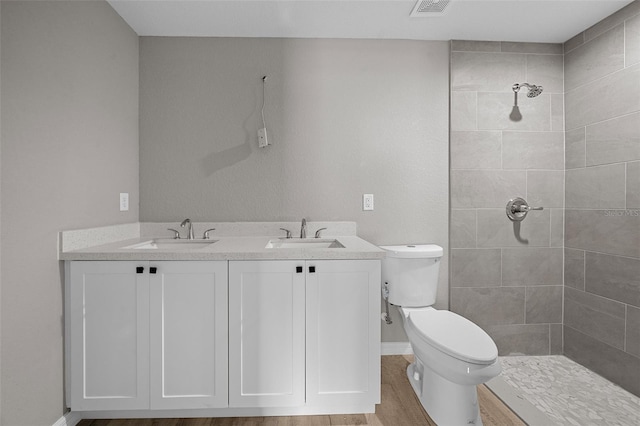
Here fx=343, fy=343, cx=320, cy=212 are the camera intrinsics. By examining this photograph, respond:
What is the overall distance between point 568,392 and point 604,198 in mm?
1216

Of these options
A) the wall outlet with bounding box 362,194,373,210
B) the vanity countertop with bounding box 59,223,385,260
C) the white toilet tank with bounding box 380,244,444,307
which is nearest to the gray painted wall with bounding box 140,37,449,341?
the wall outlet with bounding box 362,194,373,210

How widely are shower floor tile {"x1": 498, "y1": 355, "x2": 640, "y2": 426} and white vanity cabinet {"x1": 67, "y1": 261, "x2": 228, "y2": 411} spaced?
177 cm

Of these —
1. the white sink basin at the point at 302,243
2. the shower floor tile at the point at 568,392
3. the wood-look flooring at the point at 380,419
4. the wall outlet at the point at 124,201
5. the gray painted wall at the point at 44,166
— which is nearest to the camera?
the gray painted wall at the point at 44,166

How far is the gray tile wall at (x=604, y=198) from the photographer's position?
6.59ft

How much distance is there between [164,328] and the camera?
1.67 meters

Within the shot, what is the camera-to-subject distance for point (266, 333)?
1685 mm

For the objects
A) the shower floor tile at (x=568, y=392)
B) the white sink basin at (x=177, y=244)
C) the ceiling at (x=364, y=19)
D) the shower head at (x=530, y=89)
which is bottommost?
the shower floor tile at (x=568, y=392)

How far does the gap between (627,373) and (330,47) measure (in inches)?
109

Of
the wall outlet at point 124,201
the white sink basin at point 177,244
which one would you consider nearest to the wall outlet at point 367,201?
the white sink basin at point 177,244

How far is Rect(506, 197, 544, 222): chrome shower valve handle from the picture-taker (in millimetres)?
2436

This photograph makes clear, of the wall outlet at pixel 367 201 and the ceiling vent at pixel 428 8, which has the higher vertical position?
the ceiling vent at pixel 428 8

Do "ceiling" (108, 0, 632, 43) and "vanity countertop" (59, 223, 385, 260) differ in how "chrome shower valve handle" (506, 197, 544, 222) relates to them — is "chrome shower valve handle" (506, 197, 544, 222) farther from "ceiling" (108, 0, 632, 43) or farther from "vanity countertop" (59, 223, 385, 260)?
"vanity countertop" (59, 223, 385, 260)

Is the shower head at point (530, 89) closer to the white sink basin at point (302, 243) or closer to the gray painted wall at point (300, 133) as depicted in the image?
the gray painted wall at point (300, 133)

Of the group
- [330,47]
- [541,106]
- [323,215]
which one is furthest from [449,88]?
[323,215]
